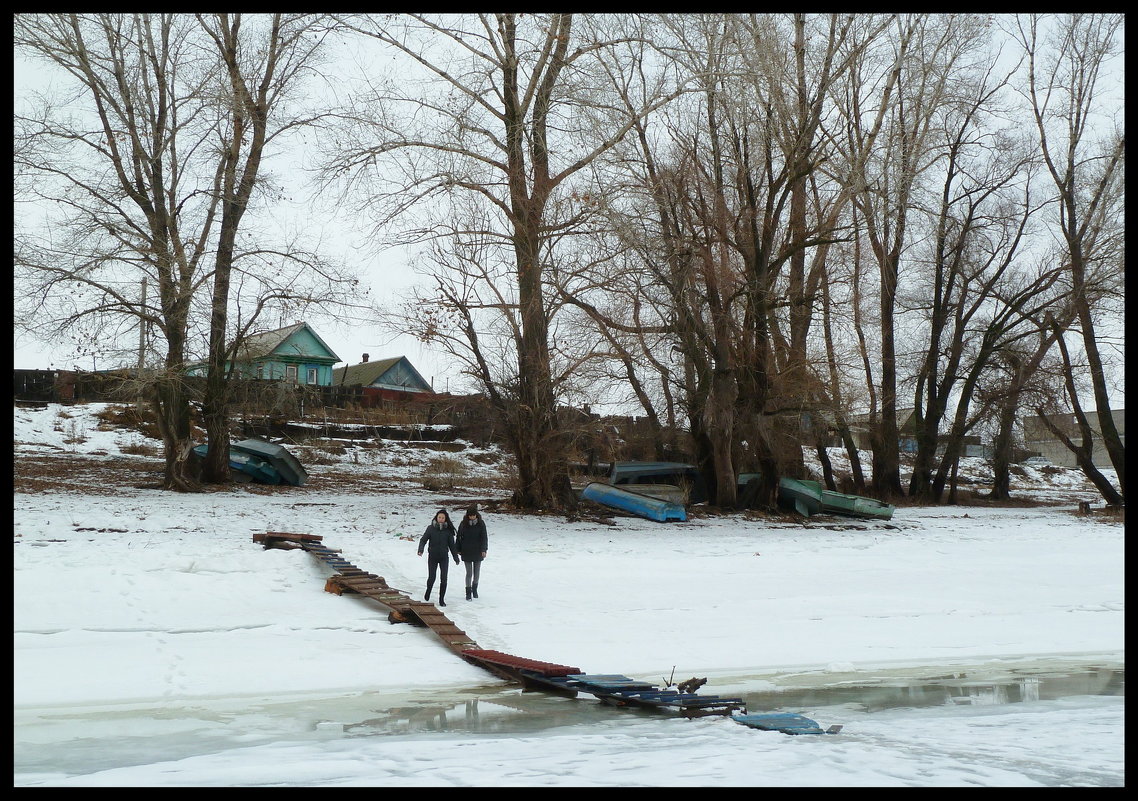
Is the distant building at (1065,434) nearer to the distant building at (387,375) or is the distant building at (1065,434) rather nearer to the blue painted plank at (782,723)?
the blue painted plank at (782,723)

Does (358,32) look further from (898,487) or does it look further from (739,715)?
(898,487)

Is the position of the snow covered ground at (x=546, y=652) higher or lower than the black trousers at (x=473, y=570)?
lower

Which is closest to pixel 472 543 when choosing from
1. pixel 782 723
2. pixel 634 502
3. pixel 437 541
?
pixel 437 541

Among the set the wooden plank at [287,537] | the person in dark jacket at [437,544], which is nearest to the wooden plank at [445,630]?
the person in dark jacket at [437,544]

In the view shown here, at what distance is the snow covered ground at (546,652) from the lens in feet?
20.6

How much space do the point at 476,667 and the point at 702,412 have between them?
16.5 meters

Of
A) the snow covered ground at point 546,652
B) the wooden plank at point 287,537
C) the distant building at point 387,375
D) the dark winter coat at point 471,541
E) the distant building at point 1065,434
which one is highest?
the distant building at point 387,375

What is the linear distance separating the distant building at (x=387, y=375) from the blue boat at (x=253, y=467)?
105ft

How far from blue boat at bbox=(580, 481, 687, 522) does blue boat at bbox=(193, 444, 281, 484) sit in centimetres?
862

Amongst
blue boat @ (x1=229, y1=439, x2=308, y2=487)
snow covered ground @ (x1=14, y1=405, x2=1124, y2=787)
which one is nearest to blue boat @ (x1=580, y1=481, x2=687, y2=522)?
snow covered ground @ (x1=14, y1=405, x2=1124, y2=787)

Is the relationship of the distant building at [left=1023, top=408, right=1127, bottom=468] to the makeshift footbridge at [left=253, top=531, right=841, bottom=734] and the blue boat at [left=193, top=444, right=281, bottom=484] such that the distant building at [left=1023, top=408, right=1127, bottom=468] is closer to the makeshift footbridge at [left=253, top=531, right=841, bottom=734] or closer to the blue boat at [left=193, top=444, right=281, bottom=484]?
the makeshift footbridge at [left=253, top=531, right=841, bottom=734]

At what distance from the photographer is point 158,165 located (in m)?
23.9

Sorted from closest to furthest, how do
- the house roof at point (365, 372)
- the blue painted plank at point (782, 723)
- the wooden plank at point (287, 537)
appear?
1. the blue painted plank at point (782, 723)
2. the wooden plank at point (287, 537)
3. the house roof at point (365, 372)

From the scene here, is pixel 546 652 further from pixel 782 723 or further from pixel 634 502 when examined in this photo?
pixel 634 502
